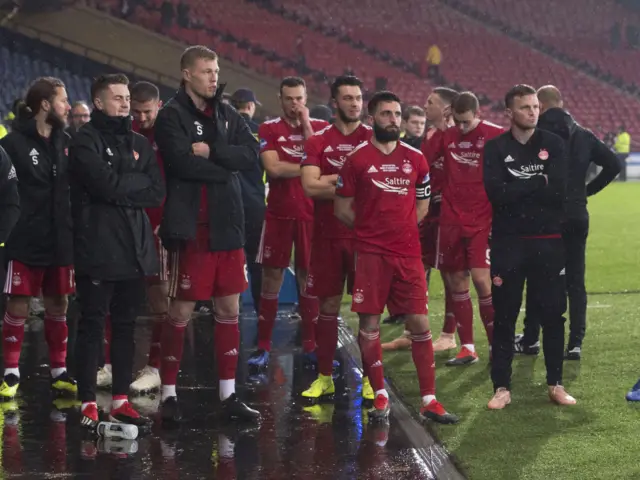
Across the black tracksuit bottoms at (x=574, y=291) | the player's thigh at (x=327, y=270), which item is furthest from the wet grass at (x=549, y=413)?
the player's thigh at (x=327, y=270)

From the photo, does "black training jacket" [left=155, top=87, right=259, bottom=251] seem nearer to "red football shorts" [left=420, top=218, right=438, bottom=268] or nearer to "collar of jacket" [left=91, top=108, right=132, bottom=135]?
"collar of jacket" [left=91, top=108, right=132, bottom=135]

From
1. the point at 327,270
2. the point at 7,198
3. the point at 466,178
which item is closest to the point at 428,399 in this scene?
the point at 327,270

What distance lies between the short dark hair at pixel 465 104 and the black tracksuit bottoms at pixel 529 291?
1295 millimetres

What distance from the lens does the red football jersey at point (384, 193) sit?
620 centimetres

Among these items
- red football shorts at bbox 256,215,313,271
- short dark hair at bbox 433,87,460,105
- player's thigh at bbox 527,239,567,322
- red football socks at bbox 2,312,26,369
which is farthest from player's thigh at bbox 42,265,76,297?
short dark hair at bbox 433,87,460,105

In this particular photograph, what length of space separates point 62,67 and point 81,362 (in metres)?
23.7

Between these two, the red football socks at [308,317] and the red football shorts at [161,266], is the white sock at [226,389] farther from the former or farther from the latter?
the red football socks at [308,317]

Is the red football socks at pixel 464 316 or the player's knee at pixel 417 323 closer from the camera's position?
the player's knee at pixel 417 323

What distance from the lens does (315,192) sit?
665cm

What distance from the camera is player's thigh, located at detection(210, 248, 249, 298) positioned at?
634 centimetres

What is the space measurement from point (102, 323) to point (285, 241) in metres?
1.99

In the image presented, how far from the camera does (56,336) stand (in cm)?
708

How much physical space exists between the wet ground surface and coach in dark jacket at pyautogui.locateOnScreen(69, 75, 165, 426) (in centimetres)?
37

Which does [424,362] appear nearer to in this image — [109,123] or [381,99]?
[381,99]
